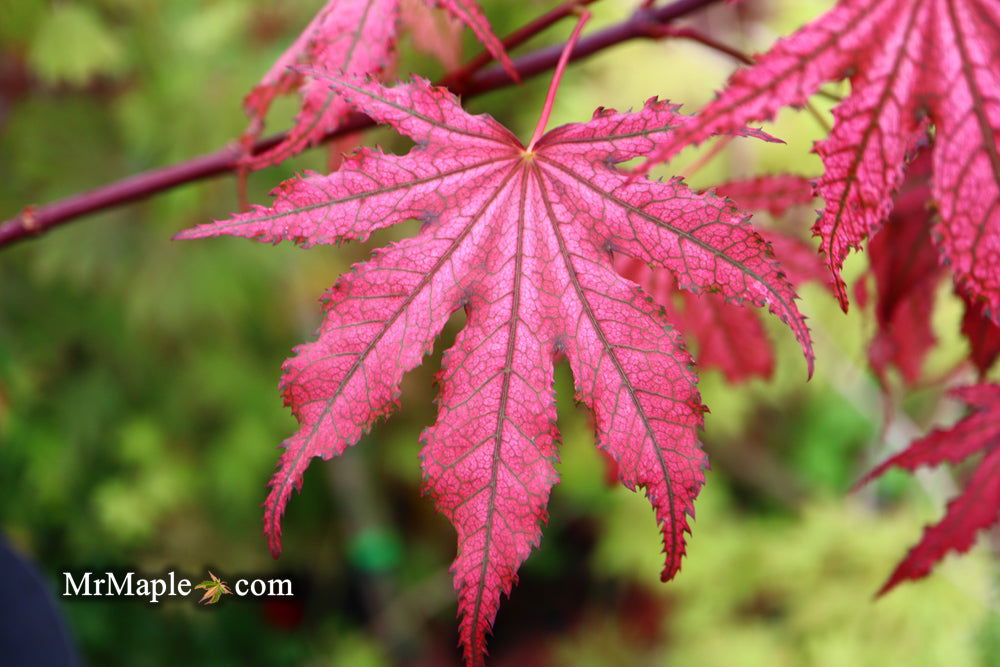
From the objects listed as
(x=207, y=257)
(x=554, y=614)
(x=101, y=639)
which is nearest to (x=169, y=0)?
(x=207, y=257)

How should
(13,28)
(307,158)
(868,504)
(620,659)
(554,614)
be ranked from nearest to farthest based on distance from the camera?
1. (13,28)
2. (307,158)
3. (868,504)
4. (620,659)
5. (554,614)

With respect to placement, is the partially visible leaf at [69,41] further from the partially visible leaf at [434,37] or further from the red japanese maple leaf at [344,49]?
the red japanese maple leaf at [344,49]

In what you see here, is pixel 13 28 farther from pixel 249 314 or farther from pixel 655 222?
pixel 655 222

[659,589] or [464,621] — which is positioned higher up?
[659,589]

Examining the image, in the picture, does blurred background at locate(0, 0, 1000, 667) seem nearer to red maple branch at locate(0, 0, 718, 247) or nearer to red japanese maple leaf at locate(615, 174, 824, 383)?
red japanese maple leaf at locate(615, 174, 824, 383)

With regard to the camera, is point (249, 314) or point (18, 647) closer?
point (18, 647)

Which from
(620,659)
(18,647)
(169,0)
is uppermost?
(169,0)
